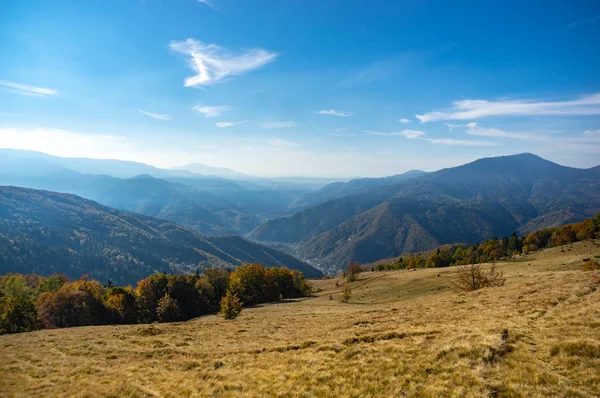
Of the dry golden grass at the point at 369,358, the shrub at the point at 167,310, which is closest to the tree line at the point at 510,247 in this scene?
the dry golden grass at the point at 369,358

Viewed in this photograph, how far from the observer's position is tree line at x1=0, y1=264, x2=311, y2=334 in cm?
4981

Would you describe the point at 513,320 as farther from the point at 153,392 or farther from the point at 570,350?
the point at 153,392

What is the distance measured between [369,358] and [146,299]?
6766cm

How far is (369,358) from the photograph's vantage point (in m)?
16.1

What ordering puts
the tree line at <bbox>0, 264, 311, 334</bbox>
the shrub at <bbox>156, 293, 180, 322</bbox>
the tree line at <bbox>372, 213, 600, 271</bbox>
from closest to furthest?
the tree line at <bbox>0, 264, 311, 334</bbox>
the shrub at <bbox>156, 293, 180, 322</bbox>
the tree line at <bbox>372, 213, 600, 271</bbox>

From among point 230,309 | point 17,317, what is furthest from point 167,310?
point 17,317

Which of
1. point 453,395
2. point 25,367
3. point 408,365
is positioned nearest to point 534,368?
point 453,395

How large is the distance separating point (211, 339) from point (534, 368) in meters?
26.1

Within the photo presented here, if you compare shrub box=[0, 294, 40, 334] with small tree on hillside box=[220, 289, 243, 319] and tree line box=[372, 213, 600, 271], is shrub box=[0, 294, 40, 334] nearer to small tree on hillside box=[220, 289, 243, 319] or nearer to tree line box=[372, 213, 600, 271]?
small tree on hillside box=[220, 289, 243, 319]

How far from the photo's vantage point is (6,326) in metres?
45.4

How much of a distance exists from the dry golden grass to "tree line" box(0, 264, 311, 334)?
24603 millimetres

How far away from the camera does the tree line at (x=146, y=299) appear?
4981 centimetres

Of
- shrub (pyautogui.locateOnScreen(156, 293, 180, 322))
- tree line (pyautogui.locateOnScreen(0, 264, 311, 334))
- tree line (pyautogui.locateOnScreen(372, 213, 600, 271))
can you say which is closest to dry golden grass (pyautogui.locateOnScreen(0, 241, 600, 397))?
tree line (pyautogui.locateOnScreen(0, 264, 311, 334))

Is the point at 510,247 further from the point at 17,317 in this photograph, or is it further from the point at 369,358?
the point at 17,317
